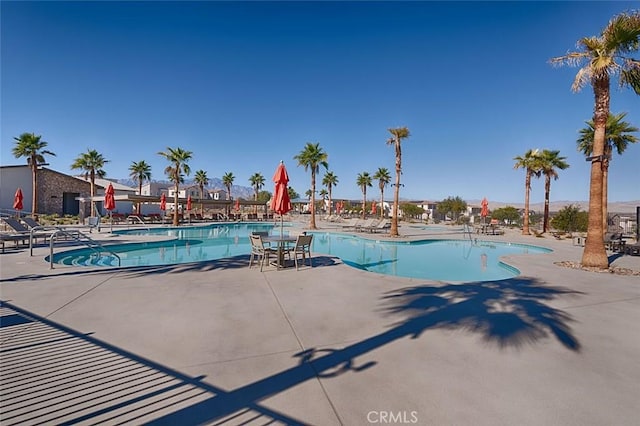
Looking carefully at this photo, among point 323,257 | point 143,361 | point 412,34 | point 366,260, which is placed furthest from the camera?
point 412,34

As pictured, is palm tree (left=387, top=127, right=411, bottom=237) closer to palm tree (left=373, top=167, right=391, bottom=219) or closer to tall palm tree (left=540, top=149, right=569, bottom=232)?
tall palm tree (left=540, top=149, right=569, bottom=232)

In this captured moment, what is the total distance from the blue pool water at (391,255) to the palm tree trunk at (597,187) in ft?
7.31

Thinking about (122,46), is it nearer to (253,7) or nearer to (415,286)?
(253,7)

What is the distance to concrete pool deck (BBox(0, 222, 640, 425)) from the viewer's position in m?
2.27

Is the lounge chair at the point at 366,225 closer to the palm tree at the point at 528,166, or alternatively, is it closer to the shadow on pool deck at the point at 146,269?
the palm tree at the point at 528,166

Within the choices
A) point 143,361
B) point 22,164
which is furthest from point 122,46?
point 22,164

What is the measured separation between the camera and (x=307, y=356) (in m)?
3.11

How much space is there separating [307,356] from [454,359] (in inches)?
62.2

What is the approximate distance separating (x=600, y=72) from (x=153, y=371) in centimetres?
1199

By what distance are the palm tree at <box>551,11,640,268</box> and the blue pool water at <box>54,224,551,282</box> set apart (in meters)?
2.50

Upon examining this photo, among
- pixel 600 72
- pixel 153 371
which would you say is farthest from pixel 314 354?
pixel 600 72

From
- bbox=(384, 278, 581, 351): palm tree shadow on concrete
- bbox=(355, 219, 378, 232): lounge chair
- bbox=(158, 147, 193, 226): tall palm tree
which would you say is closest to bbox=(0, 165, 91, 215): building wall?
bbox=(158, 147, 193, 226): tall palm tree

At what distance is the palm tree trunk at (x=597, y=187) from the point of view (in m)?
8.20

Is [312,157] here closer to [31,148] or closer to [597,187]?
[597,187]
